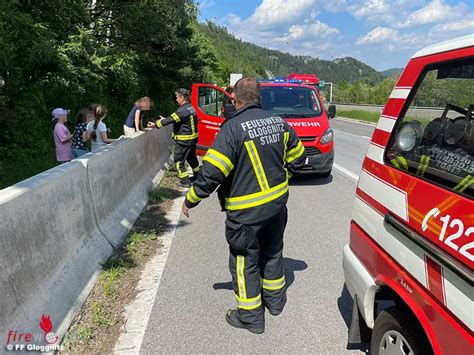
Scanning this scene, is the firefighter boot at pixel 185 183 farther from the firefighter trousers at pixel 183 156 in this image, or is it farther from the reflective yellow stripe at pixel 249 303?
the reflective yellow stripe at pixel 249 303

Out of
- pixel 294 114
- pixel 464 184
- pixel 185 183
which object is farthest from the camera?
pixel 294 114

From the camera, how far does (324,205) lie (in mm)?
6871

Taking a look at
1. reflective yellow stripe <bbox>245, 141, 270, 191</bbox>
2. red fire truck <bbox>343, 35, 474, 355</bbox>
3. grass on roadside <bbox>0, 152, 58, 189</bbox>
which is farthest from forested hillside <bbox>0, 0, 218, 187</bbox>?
red fire truck <bbox>343, 35, 474, 355</bbox>

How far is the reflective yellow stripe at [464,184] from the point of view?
1.84m

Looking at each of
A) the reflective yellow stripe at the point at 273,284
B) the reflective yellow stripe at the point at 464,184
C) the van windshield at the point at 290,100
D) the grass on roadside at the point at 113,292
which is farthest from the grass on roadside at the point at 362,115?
the reflective yellow stripe at the point at 464,184

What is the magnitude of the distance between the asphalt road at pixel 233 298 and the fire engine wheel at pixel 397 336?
608 millimetres

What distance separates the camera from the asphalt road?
307 centimetres

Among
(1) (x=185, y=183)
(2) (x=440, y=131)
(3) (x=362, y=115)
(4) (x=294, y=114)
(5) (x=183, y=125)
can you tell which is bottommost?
(3) (x=362, y=115)

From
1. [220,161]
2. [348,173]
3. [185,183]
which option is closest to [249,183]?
[220,161]

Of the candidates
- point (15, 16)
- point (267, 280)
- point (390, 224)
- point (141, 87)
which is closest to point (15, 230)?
point (267, 280)

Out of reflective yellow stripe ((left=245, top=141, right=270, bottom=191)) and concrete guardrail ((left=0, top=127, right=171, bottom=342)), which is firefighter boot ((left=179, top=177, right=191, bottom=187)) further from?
reflective yellow stripe ((left=245, top=141, right=270, bottom=191))

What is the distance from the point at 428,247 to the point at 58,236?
277 cm

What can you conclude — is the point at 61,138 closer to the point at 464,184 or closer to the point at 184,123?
the point at 184,123

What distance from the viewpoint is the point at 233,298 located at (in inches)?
148
